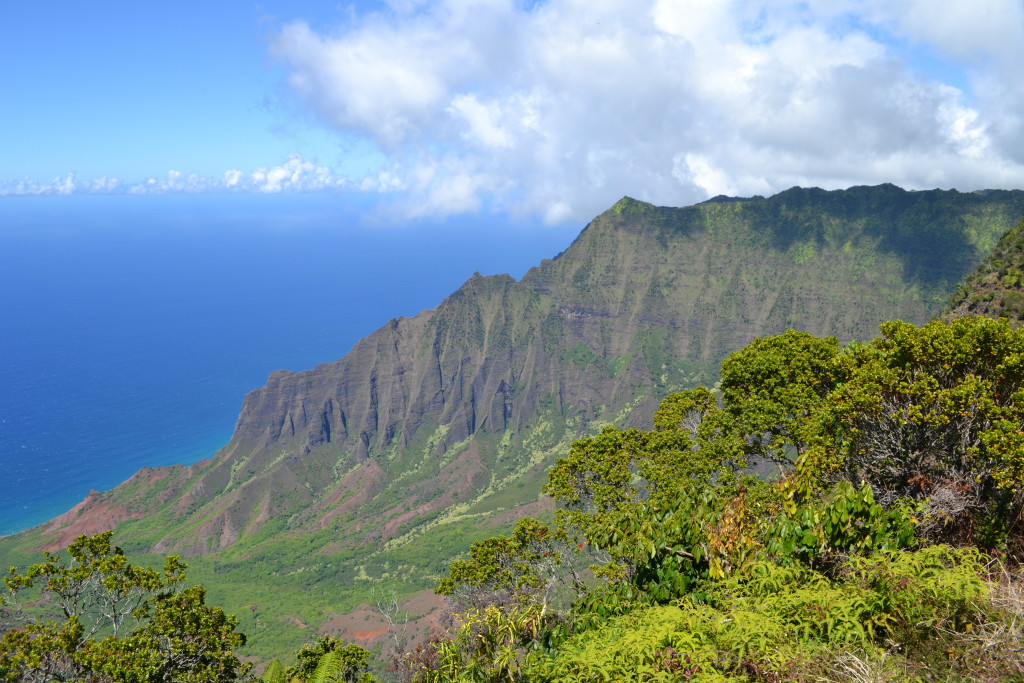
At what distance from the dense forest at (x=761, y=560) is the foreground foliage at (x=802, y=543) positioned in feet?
0.21

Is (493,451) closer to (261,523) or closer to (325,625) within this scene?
(261,523)

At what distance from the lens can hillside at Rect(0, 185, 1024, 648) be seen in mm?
141625

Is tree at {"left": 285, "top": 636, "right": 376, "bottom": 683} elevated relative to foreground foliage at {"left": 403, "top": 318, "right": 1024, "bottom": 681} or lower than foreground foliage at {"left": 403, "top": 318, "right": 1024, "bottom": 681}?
lower

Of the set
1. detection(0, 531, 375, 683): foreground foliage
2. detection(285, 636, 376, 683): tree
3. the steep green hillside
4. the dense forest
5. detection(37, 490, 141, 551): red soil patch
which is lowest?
detection(37, 490, 141, 551): red soil patch

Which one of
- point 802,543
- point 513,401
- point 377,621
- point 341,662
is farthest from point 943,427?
point 513,401

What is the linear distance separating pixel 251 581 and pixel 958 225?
665ft

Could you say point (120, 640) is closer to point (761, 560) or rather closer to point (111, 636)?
point (111, 636)

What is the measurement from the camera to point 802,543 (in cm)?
1191

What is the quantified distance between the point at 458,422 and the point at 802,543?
18008cm

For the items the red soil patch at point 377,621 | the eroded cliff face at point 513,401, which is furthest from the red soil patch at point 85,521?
the red soil patch at point 377,621

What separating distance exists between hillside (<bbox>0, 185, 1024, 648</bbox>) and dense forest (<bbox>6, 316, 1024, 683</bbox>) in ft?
341

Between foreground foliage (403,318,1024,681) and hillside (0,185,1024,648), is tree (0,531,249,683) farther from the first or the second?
hillside (0,185,1024,648)

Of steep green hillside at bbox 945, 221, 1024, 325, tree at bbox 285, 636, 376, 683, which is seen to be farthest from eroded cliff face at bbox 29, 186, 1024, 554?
tree at bbox 285, 636, 376, 683

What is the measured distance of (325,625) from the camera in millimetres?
100062
